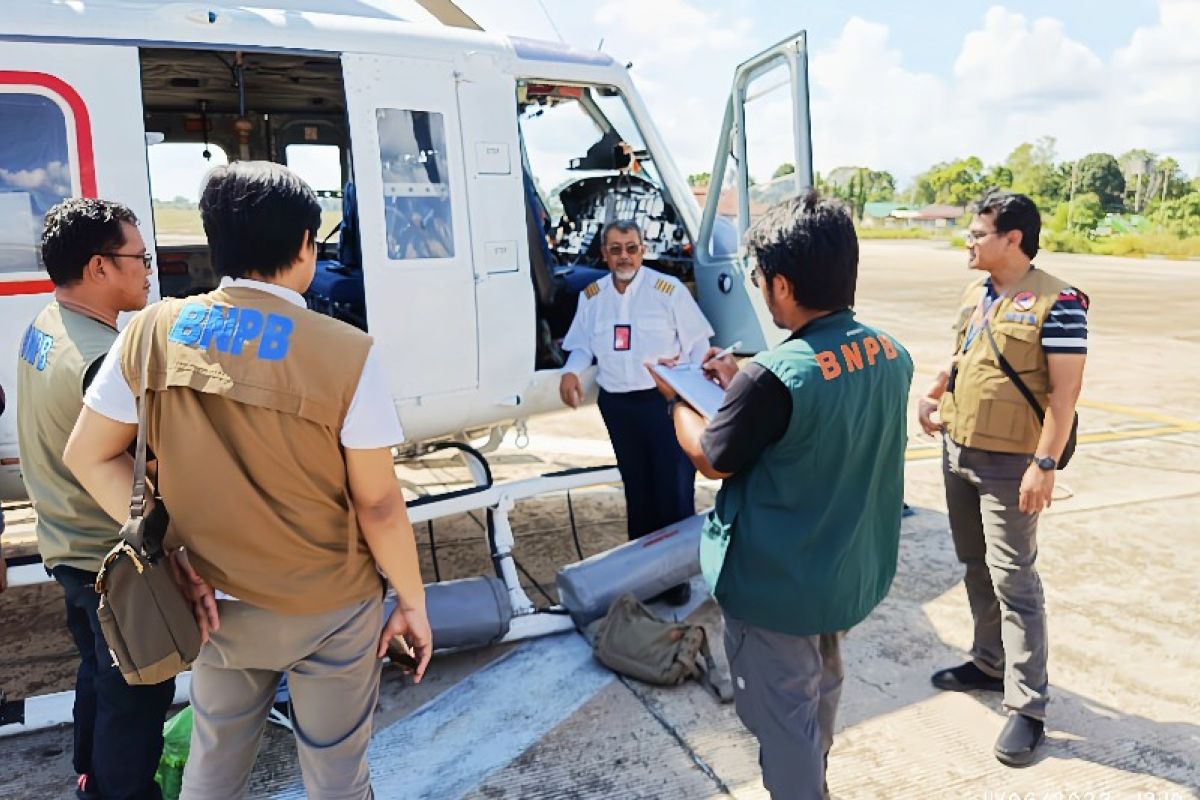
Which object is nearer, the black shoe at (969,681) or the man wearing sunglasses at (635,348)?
the black shoe at (969,681)

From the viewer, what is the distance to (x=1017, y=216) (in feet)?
9.73

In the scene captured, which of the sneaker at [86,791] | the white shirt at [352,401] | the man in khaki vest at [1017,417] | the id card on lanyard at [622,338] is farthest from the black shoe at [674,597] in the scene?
the white shirt at [352,401]

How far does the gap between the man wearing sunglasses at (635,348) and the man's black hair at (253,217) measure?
2403 mm

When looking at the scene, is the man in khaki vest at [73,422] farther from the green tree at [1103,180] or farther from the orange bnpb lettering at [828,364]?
the green tree at [1103,180]

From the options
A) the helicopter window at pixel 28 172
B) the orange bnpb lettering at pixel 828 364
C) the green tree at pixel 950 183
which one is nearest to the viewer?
the orange bnpb lettering at pixel 828 364

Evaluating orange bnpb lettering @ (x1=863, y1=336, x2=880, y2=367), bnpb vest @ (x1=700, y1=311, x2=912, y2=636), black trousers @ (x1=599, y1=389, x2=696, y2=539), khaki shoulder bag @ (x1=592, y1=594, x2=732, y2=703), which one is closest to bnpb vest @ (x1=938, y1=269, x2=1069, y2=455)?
bnpb vest @ (x1=700, y1=311, x2=912, y2=636)

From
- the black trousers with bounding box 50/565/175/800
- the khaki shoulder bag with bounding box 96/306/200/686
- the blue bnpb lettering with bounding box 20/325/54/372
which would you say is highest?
the blue bnpb lettering with bounding box 20/325/54/372

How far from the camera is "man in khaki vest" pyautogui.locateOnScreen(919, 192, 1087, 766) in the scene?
9.45 ft

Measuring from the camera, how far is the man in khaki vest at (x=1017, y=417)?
9.45ft

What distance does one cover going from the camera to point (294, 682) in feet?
6.11

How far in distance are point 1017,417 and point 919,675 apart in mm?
1230

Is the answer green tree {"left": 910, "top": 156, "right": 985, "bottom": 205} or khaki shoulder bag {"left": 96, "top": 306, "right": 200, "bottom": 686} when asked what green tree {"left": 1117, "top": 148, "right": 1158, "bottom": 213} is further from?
khaki shoulder bag {"left": 96, "top": 306, "right": 200, "bottom": 686}

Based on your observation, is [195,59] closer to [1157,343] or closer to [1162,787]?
Answer: [1162,787]

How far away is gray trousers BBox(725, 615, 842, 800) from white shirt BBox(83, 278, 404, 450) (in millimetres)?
1021
